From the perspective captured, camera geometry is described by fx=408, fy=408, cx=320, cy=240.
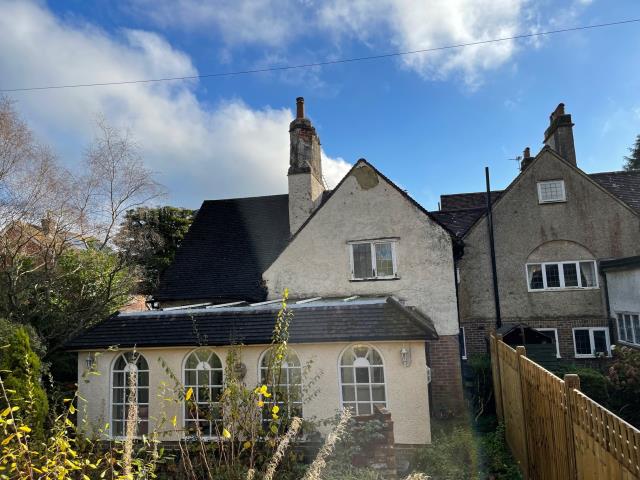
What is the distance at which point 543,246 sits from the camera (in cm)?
2000

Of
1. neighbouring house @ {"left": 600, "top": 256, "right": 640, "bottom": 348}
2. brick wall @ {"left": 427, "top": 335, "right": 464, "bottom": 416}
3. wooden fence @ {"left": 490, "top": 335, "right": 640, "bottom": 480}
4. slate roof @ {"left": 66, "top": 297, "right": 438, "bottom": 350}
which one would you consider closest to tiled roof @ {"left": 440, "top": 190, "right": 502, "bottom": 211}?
neighbouring house @ {"left": 600, "top": 256, "right": 640, "bottom": 348}

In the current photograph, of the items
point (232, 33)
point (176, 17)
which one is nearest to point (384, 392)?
point (232, 33)

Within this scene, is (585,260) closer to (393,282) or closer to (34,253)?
(393,282)

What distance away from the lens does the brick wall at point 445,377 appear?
45.7 feet

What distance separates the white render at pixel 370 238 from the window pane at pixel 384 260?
318mm

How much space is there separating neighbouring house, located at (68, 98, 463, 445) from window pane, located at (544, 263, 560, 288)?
791 centimetres

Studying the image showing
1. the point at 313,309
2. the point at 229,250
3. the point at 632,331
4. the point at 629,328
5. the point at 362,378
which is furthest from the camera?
the point at 229,250

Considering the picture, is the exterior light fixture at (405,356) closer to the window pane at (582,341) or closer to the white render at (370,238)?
the white render at (370,238)

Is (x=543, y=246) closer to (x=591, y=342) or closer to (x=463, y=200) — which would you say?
(x=591, y=342)

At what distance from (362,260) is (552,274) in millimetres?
10446

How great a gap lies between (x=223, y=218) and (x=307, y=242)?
833cm

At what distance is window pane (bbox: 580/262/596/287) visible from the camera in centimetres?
1945

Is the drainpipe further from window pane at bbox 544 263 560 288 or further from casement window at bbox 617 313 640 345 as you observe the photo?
casement window at bbox 617 313 640 345

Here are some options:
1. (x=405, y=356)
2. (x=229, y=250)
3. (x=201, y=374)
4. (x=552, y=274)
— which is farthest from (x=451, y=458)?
(x=229, y=250)
